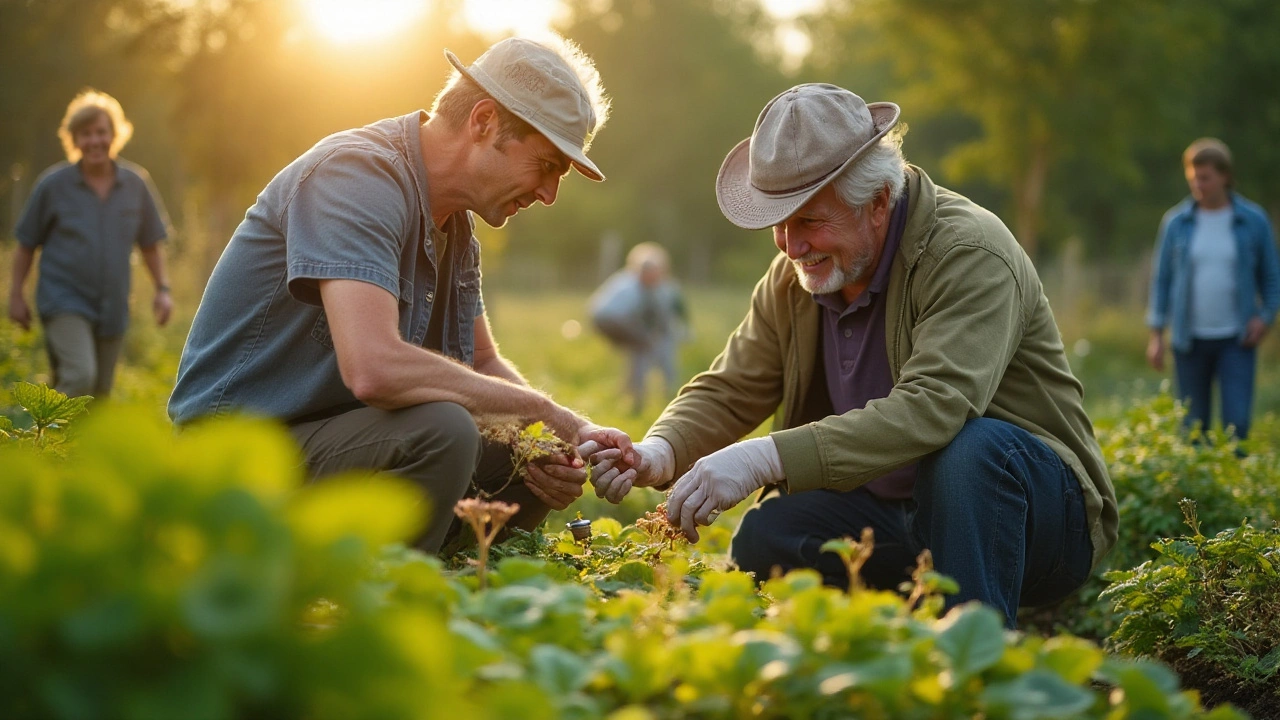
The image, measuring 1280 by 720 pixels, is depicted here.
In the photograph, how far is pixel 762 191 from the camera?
3.48m

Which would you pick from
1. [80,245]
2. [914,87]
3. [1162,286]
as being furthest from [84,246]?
[914,87]

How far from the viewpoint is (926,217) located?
344 cm

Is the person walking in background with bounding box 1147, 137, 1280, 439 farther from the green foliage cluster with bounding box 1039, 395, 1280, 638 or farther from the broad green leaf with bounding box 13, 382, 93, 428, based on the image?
the broad green leaf with bounding box 13, 382, 93, 428

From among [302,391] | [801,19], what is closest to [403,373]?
[302,391]

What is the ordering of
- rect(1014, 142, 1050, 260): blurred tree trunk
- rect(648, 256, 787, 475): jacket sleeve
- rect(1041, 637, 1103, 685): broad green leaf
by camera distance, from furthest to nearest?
rect(1014, 142, 1050, 260): blurred tree trunk
rect(648, 256, 787, 475): jacket sleeve
rect(1041, 637, 1103, 685): broad green leaf

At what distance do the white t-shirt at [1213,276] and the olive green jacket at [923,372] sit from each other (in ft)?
16.5

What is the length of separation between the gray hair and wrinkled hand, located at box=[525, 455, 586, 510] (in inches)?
42.4

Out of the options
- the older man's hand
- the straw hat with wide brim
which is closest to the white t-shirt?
the straw hat with wide brim

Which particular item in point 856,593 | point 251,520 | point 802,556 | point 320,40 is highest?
point 320,40

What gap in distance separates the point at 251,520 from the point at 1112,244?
38942 millimetres

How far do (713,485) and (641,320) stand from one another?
1054cm

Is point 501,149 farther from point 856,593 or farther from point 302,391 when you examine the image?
point 856,593

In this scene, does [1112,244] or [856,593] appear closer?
[856,593]

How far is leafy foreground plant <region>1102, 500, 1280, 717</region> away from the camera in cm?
303
